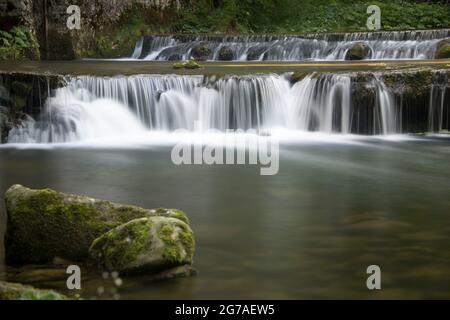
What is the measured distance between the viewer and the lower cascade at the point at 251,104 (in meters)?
15.1

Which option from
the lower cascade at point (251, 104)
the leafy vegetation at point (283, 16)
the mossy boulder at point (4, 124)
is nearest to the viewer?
the mossy boulder at point (4, 124)

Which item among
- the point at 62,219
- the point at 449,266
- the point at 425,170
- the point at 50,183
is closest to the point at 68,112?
the point at 50,183

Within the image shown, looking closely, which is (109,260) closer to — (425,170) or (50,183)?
(50,183)

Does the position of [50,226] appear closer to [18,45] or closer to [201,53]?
[18,45]

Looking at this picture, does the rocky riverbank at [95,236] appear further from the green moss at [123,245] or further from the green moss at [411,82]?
the green moss at [411,82]

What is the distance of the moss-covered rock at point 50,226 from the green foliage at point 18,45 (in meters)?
15.8

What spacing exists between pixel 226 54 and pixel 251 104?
7706 millimetres

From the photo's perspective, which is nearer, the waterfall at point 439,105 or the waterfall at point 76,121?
the waterfall at point 76,121

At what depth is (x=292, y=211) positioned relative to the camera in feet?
28.3

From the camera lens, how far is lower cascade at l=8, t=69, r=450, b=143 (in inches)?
594

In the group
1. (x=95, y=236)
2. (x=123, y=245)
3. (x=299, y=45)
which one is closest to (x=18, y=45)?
(x=299, y=45)

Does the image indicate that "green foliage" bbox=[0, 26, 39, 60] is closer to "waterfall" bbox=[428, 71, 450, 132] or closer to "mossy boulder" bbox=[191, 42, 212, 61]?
"mossy boulder" bbox=[191, 42, 212, 61]

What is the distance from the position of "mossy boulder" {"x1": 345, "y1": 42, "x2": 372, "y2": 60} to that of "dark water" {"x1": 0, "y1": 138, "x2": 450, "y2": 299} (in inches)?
301

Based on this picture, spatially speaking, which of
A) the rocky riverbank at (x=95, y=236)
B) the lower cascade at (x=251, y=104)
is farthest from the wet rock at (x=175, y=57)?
the rocky riverbank at (x=95, y=236)
